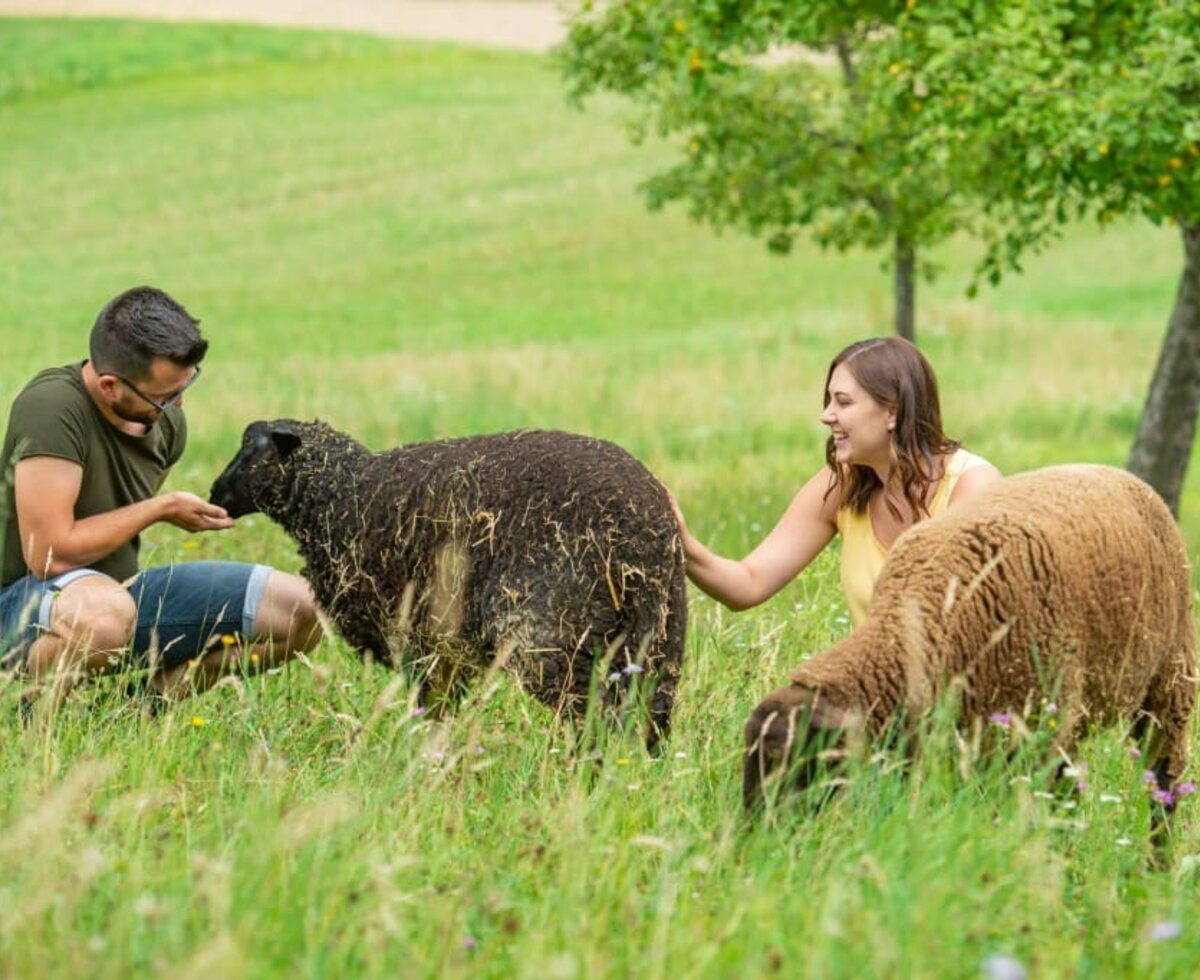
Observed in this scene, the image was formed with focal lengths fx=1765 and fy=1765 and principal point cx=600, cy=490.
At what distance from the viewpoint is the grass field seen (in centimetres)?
339

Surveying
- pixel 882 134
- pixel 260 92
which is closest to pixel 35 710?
pixel 882 134

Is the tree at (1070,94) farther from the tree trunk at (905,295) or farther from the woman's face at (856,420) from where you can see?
the tree trunk at (905,295)

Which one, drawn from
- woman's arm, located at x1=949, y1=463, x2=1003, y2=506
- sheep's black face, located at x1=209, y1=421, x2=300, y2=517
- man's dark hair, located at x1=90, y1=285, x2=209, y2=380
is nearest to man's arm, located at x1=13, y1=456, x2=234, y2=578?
man's dark hair, located at x1=90, y1=285, x2=209, y2=380

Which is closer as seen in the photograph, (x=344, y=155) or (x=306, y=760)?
(x=306, y=760)

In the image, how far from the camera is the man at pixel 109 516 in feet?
17.9

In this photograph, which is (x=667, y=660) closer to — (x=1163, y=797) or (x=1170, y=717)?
(x=1170, y=717)

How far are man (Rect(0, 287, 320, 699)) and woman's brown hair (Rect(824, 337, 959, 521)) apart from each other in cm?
206

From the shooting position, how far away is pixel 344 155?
39.4m

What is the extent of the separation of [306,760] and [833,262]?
2851cm

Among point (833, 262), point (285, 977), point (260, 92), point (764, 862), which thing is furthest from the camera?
point (260, 92)

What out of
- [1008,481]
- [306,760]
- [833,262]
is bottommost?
[833,262]

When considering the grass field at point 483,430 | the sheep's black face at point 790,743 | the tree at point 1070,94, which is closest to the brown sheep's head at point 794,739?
the sheep's black face at point 790,743

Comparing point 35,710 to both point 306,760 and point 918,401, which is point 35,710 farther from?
point 918,401

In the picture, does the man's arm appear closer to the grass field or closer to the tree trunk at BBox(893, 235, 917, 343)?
the grass field
